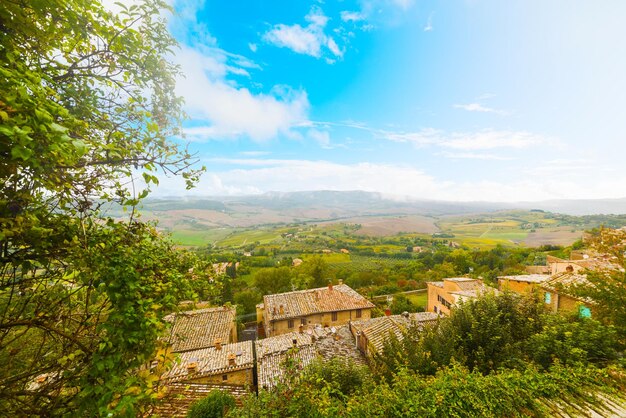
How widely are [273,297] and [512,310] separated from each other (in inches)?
858

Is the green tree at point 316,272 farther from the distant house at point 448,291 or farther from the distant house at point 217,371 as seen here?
the distant house at point 217,371

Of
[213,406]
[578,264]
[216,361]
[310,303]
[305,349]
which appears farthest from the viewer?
[310,303]

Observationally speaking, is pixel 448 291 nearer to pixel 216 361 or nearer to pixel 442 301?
pixel 442 301

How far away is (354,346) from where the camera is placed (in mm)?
16359

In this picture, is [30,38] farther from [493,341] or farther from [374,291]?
[374,291]

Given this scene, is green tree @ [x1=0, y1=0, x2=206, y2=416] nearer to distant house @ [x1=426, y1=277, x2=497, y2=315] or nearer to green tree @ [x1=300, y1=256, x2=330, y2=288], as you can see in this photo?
distant house @ [x1=426, y1=277, x2=497, y2=315]

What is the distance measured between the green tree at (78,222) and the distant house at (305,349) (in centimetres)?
1224

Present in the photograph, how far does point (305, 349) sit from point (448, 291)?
59.5 ft

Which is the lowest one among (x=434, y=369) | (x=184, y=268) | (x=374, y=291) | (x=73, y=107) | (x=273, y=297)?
(x=374, y=291)

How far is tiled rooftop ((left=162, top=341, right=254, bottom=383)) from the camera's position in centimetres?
1395

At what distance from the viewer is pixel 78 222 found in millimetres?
3164

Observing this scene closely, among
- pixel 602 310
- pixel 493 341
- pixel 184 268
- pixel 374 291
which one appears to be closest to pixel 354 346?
pixel 493 341

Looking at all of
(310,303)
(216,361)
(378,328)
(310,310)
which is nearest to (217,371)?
(216,361)

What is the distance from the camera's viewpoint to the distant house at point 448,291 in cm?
2409
